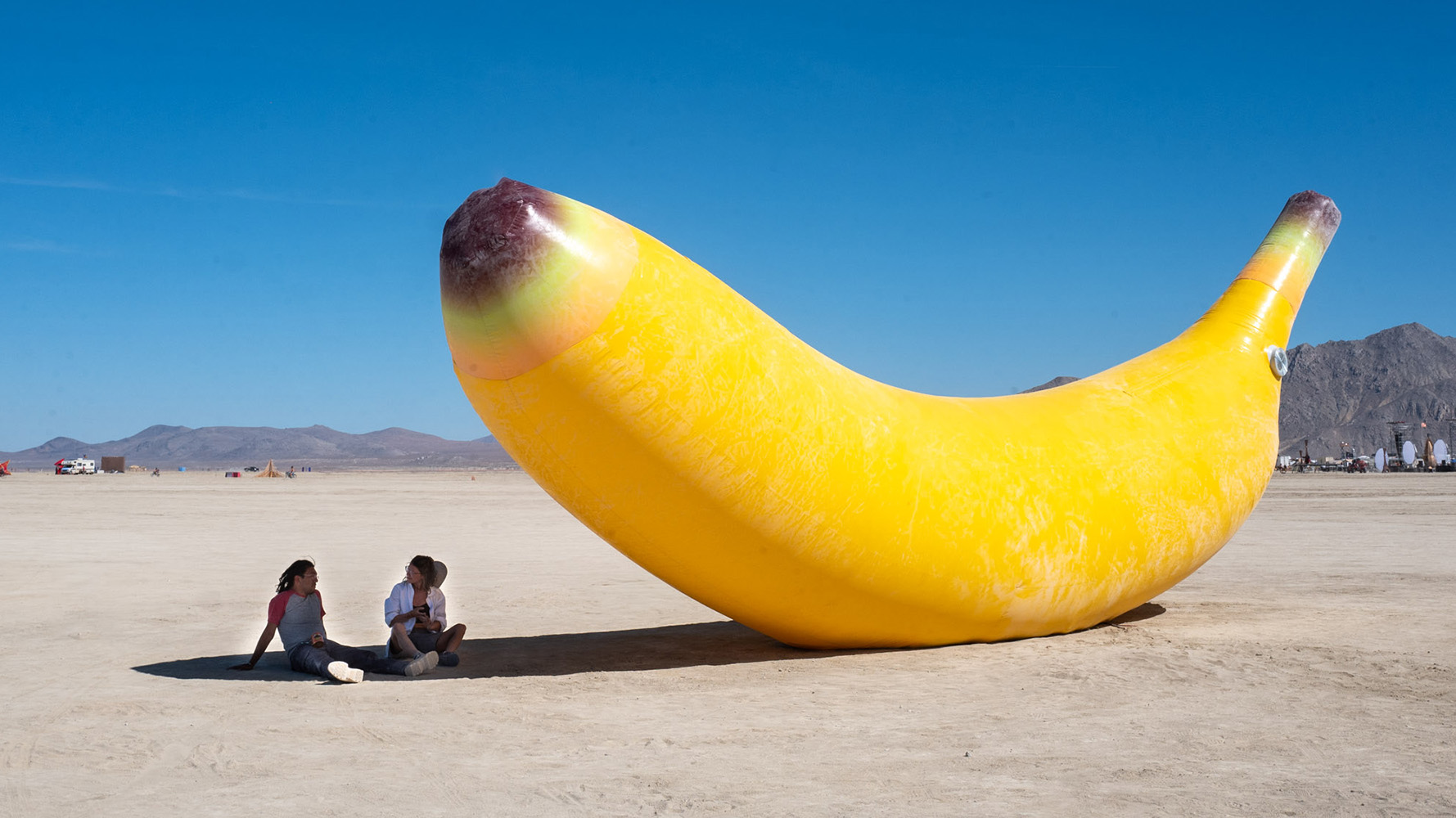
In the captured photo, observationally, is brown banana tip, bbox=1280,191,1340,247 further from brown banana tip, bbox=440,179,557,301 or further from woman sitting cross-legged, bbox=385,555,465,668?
woman sitting cross-legged, bbox=385,555,465,668

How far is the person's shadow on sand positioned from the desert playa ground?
0.14ft

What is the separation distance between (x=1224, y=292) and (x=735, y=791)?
7530 millimetres

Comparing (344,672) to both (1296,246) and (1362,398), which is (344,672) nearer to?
(1296,246)

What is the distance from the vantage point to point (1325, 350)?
199m

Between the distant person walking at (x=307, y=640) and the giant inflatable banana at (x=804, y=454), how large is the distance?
1774mm

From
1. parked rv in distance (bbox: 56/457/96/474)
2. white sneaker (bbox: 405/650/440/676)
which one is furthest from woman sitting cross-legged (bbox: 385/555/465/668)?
parked rv in distance (bbox: 56/457/96/474)

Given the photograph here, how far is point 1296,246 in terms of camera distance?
33.3 ft

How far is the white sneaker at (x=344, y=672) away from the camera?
24.2ft

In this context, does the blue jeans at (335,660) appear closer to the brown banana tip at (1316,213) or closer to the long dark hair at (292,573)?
the long dark hair at (292,573)

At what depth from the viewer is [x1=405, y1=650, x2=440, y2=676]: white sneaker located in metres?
7.71

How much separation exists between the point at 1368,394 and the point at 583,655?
665 feet

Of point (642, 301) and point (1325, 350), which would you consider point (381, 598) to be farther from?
point (1325, 350)

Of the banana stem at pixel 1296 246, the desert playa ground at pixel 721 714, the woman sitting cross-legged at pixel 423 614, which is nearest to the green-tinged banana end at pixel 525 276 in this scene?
the desert playa ground at pixel 721 714

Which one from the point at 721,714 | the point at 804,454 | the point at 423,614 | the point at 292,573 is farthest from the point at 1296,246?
the point at 292,573
